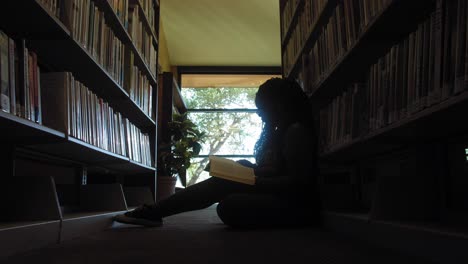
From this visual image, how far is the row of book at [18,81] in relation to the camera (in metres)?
A: 1.14

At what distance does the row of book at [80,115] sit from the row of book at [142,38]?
58cm

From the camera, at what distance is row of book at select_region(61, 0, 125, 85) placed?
5.09 ft

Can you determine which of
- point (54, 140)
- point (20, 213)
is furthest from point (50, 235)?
point (54, 140)

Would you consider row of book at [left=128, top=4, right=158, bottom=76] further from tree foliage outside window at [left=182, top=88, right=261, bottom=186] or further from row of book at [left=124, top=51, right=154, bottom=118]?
tree foliage outside window at [left=182, top=88, right=261, bottom=186]

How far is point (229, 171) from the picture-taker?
1.70 meters

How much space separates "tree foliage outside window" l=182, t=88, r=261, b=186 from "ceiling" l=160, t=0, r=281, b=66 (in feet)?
1.44

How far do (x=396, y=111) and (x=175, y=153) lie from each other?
349cm

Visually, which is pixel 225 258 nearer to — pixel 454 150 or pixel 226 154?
pixel 454 150

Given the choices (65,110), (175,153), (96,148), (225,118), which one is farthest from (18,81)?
(225,118)

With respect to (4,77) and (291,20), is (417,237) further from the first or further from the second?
(291,20)

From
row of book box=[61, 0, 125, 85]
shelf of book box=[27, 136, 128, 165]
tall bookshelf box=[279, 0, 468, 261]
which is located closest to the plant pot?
shelf of book box=[27, 136, 128, 165]

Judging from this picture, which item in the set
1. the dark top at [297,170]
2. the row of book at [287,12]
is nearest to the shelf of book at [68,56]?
the dark top at [297,170]

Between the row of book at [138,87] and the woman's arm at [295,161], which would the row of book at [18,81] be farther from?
the row of book at [138,87]

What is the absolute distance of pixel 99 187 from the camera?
7.75 ft
